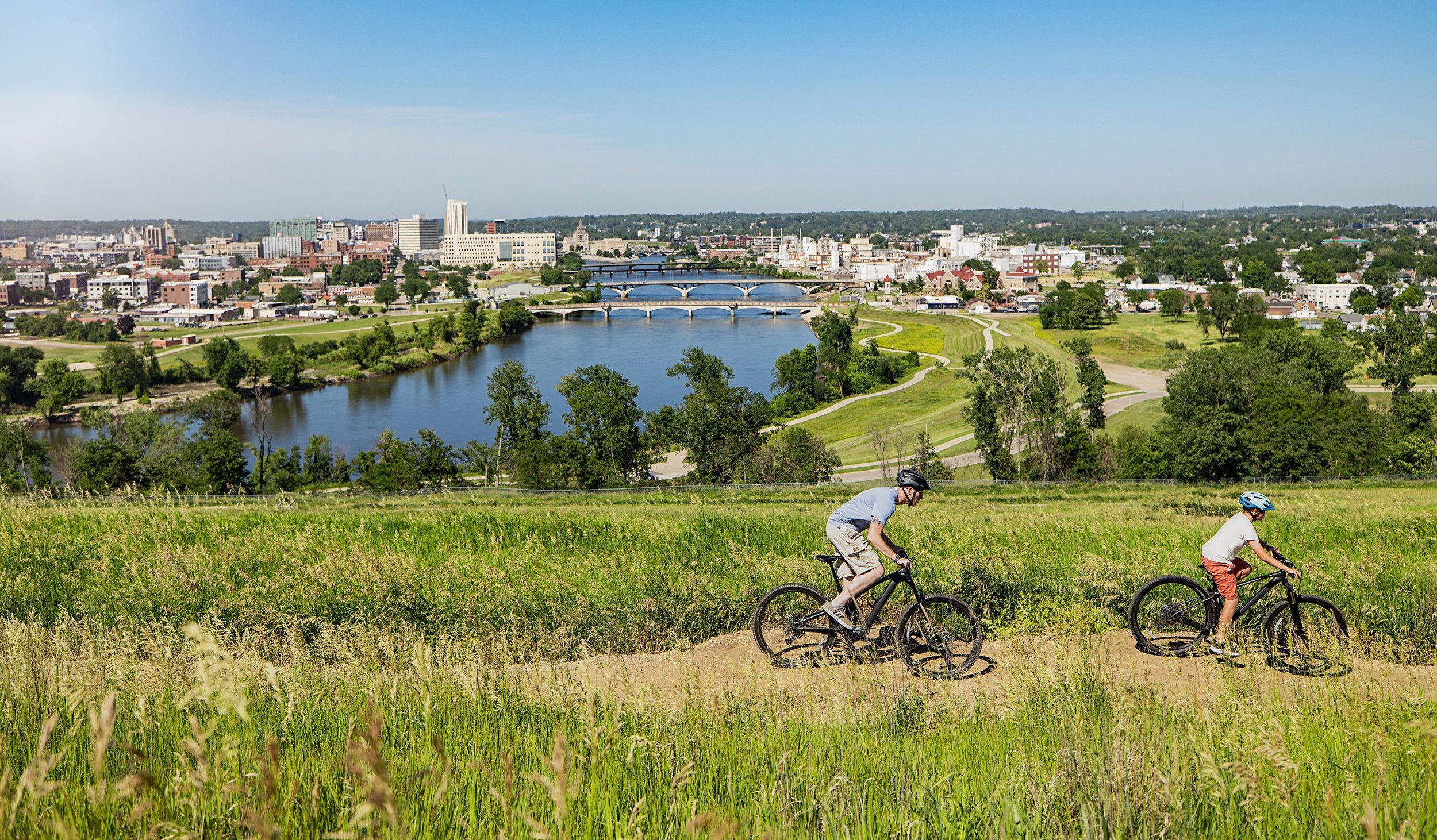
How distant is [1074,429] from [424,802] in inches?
1453

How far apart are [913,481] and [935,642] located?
2.97 ft

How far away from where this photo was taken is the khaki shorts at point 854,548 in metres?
5.96

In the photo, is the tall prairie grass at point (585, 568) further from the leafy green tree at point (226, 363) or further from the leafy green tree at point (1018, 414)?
the leafy green tree at point (226, 363)

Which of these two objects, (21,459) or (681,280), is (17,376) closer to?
(21,459)

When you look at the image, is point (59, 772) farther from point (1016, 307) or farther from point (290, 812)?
point (1016, 307)

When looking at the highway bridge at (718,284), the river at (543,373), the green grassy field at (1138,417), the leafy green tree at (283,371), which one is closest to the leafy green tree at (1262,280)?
the highway bridge at (718,284)

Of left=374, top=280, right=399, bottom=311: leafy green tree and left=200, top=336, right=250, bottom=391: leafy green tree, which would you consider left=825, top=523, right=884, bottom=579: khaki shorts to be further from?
left=374, top=280, right=399, bottom=311: leafy green tree

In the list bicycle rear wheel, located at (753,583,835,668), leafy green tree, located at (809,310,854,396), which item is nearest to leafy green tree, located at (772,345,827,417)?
leafy green tree, located at (809,310,854,396)

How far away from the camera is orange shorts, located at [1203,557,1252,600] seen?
6.20 metres

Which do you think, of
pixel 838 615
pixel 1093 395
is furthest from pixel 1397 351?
pixel 838 615

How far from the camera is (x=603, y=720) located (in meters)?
3.52

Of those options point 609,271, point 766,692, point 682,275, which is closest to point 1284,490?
point 766,692

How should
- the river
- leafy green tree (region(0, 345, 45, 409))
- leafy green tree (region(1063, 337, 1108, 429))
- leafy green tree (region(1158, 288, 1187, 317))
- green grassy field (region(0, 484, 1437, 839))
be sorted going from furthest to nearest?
leafy green tree (region(1158, 288, 1187, 317)), leafy green tree (region(0, 345, 45, 409)), the river, leafy green tree (region(1063, 337, 1108, 429)), green grassy field (region(0, 484, 1437, 839))

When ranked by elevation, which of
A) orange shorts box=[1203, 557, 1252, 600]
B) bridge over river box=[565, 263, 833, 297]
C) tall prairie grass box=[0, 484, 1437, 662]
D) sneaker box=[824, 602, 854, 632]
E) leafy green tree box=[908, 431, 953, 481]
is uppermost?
bridge over river box=[565, 263, 833, 297]
